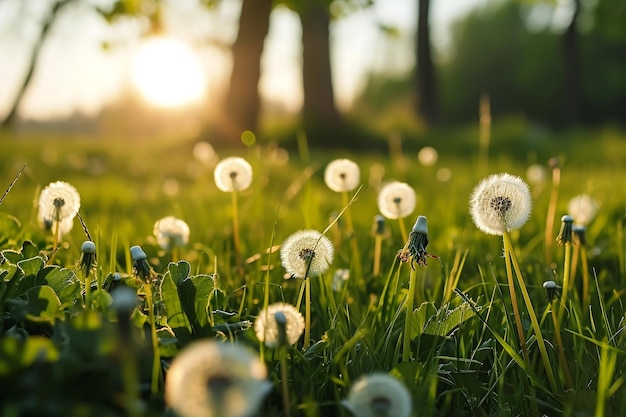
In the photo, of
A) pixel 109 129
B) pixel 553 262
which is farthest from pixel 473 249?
pixel 109 129

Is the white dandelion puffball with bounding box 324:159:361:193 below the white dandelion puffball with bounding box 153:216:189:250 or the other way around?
the other way around

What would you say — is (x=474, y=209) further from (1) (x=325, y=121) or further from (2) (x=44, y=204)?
(1) (x=325, y=121)

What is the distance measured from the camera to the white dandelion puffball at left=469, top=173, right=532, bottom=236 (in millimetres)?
1284

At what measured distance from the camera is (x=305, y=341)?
4.66ft

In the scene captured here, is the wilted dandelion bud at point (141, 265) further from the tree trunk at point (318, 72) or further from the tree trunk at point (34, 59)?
the tree trunk at point (34, 59)

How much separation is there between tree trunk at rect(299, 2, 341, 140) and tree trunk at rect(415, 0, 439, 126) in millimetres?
2308

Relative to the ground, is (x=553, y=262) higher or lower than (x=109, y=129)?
lower

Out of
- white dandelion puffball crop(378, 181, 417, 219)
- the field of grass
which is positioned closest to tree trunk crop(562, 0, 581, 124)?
the field of grass

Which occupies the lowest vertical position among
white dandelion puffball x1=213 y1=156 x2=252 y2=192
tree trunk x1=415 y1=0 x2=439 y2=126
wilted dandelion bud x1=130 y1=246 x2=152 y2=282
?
wilted dandelion bud x1=130 y1=246 x2=152 y2=282

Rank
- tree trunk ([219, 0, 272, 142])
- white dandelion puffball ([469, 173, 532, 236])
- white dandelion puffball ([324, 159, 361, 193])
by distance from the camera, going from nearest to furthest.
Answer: white dandelion puffball ([469, 173, 532, 236])
white dandelion puffball ([324, 159, 361, 193])
tree trunk ([219, 0, 272, 142])

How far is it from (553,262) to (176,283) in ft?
5.23

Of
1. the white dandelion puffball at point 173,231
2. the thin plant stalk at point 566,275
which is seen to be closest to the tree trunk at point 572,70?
the white dandelion puffball at point 173,231

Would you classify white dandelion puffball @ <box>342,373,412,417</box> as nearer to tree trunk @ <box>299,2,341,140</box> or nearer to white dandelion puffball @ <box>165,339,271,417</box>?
white dandelion puffball @ <box>165,339,271,417</box>

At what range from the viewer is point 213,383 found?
696mm
